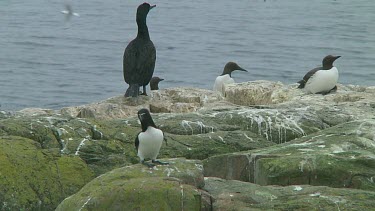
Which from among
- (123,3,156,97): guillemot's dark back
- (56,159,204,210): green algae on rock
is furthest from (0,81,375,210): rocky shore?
(123,3,156,97): guillemot's dark back

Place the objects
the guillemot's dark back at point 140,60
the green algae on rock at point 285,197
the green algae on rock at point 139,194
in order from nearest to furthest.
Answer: the green algae on rock at point 285,197, the green algae on rock at point 139,194, the guillemot's dark back at point 140,60

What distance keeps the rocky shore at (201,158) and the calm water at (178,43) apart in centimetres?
1245

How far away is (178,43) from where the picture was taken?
135 ft

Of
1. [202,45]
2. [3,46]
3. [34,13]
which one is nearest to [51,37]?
[3,46]

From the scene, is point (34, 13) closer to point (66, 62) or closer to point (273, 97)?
point (66, 62)

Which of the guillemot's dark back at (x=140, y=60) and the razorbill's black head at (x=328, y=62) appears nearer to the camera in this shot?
the guillemot's dark back at (x=140, y=60)

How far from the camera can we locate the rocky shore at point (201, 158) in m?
9.15

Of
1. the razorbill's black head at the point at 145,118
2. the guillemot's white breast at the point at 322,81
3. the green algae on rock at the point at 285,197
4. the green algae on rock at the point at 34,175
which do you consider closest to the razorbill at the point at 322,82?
the guillemot's white breast at the point at 322,81

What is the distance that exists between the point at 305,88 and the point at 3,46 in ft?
79.5

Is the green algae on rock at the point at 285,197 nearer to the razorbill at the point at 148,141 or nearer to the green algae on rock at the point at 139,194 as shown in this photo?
the green algae on rock at the point at 139,194

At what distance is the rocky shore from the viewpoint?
30.0 feet

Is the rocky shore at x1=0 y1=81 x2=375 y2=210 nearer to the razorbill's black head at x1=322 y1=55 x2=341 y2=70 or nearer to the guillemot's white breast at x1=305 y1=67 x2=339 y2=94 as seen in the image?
the guillemot's white breast at x1=305 y1=67 x2=339 y2=94

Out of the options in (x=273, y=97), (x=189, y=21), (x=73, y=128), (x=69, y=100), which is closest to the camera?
(x=73, y=128)

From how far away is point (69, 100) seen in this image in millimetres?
27250
